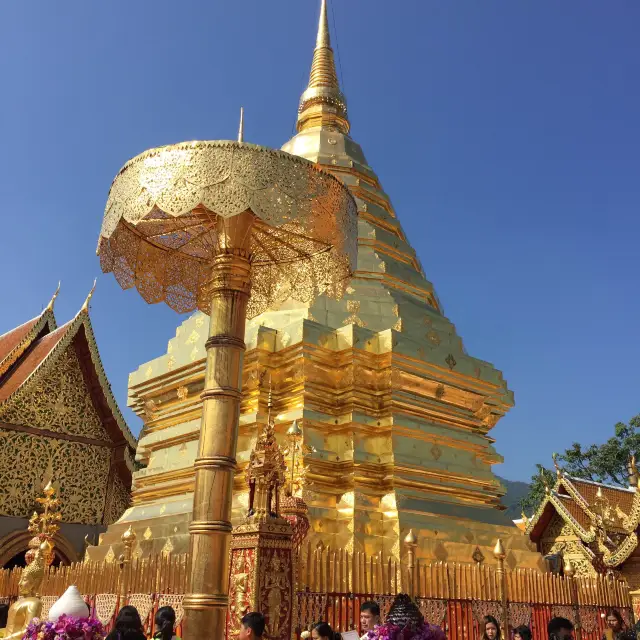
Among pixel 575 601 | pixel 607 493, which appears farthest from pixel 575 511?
pixel 575 601

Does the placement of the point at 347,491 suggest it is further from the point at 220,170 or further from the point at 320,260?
the point at 220,170

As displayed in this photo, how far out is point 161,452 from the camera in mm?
10586

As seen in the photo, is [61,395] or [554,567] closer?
[554,567]

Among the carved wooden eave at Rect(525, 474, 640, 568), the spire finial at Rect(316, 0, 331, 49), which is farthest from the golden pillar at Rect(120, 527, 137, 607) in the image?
the spire finial at Rect(316, 0, 331, 49)

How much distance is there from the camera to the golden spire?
14.5 m

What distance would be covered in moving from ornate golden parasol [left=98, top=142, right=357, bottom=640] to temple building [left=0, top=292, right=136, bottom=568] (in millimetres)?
8652

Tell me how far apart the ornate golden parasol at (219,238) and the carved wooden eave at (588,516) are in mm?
9080

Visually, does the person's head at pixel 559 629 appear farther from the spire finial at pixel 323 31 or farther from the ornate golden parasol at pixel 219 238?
the spire finial at pixel 323 31

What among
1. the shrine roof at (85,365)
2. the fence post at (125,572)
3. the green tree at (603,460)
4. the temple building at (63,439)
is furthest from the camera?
the green tree at (603,460)

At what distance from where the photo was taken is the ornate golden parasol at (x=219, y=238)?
15.2 ft

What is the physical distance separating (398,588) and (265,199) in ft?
13.1

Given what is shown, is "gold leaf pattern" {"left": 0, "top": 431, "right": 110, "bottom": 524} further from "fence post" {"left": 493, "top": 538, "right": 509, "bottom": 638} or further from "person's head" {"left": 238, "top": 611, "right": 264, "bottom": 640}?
"person's head" {"left": 238, "top": 611, "right": 264, "bottom": 640}

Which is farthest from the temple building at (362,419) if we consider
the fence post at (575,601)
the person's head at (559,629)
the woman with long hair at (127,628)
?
the woman with long hair at (127,628)

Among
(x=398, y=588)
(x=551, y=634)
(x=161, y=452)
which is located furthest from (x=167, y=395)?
(x=551, y=634)
